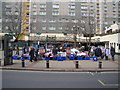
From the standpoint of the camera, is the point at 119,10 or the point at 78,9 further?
the point at 119,10

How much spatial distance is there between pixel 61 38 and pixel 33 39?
933 centimetres

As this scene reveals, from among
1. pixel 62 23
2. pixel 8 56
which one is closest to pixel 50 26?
pixel 62 23

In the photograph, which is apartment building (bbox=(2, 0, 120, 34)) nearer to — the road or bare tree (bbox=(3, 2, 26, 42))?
bare tree (bbox=(3, 2, 26, 42))

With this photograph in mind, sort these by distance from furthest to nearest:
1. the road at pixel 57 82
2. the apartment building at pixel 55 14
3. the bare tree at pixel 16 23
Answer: the apartment building at pixel 55 14
the bare tree at pixel 16 23
the road at pixel 57 82

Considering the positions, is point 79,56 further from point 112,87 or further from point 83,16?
point 83,16

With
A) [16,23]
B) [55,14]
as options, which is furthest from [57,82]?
[55,14]

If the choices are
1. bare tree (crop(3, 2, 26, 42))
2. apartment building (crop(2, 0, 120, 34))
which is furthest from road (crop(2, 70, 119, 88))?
apartment building (crop(2, 0, 120, 34))

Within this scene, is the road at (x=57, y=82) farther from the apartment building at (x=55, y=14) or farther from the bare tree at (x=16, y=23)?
the apartment building at (x=55, y=14)

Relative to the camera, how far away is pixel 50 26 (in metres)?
63.3

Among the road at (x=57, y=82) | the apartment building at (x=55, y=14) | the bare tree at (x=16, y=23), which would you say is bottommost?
the road at (x=57, y=82)

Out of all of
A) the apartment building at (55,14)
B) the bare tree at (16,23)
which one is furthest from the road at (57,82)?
the apartment building at (55,14)

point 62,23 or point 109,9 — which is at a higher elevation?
point 109,9

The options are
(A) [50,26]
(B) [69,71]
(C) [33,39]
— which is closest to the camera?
(B) [69,71]

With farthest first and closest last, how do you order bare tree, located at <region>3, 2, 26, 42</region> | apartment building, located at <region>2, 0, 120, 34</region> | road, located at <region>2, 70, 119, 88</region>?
apartment building, located at <region>2, 0, 120, 34</region> < bare tree, located at <region>3, 2, 26, 42</region> < road, located at <region>2, 70, 119, 88</region>
